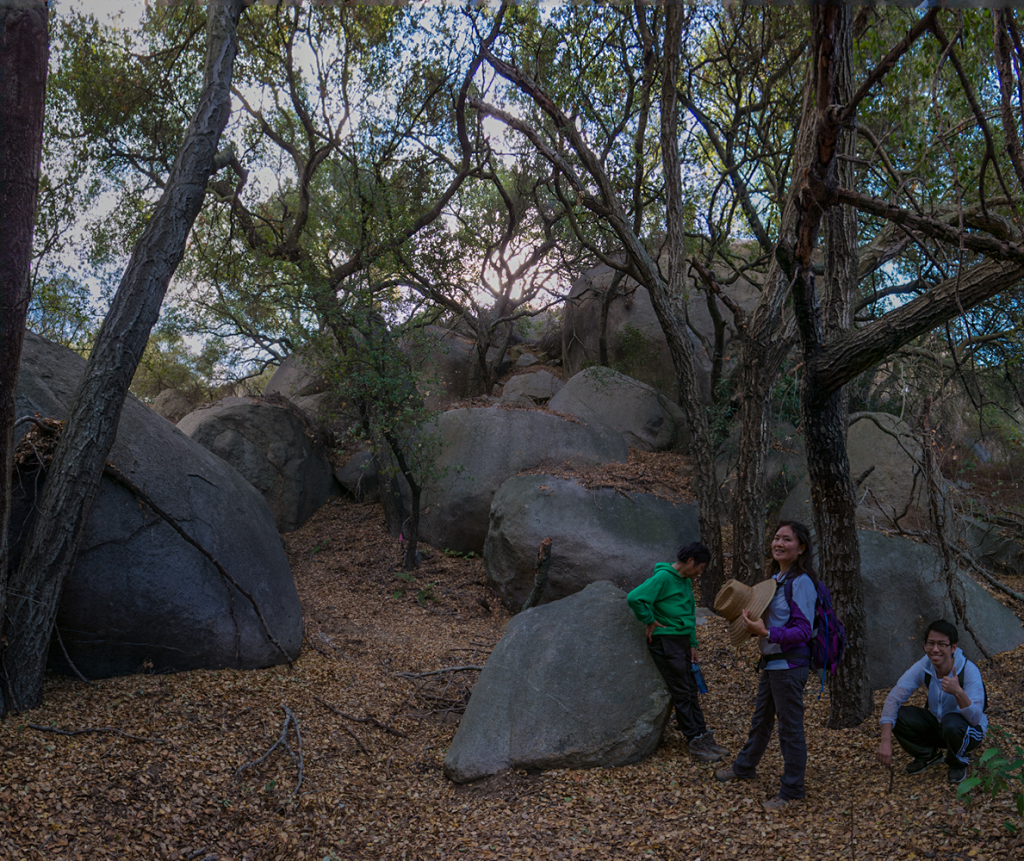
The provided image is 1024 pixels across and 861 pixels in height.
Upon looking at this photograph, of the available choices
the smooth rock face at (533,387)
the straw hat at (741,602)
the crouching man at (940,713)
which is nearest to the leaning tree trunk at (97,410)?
the straw hat at (741,602)

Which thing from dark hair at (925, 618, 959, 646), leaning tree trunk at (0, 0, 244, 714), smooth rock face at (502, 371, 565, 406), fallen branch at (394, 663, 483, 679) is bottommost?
fallen branch at (394, 663, 483, 679)

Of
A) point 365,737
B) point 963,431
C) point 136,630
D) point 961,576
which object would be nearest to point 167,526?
point 136,630

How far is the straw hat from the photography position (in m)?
4.05

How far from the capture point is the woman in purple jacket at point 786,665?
12.7ft

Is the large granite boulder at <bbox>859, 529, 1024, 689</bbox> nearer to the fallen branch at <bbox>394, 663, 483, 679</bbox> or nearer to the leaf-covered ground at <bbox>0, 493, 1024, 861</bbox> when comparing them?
the leaf-covered ground at <bbox>0, 493, 1024, 861</bbox>

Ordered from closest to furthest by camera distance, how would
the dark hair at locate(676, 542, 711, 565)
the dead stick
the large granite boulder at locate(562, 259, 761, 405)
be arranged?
the dark hair at locate(676, 542, 711, 565), the dead stick, the large granite boulder at locate(562, 259, 761, 405)

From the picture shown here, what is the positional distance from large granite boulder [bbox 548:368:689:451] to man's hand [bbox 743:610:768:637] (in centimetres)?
782

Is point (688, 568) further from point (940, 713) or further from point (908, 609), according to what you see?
point (908, 609)

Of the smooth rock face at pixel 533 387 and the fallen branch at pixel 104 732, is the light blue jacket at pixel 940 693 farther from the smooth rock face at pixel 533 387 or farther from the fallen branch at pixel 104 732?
the smooth rock face at pixel 533 387

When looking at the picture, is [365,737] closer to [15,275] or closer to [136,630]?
[136,630]

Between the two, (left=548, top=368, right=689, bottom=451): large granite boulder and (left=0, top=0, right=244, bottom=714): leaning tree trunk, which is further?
(left=548, top=368, right=689, bottom=451): large granite boulder

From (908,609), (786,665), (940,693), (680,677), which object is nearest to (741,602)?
(786,665)

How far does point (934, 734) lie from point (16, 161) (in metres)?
6.04

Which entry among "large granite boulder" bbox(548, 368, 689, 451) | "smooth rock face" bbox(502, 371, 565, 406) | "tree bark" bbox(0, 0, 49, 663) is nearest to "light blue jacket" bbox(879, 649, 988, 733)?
"tree bark" bbox(0, 0, 49, 663)
